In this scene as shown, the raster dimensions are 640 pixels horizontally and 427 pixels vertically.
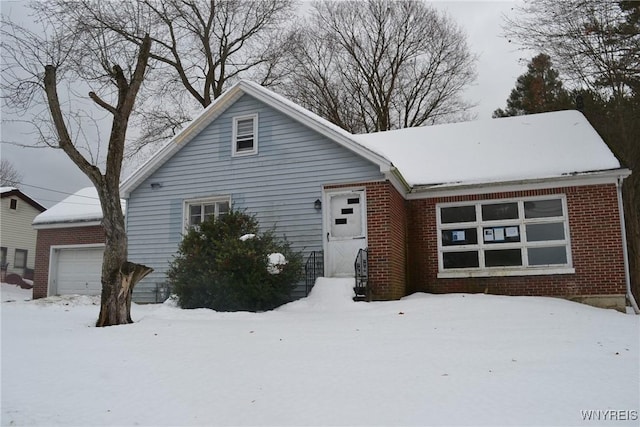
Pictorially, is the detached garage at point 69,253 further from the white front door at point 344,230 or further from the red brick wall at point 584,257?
the red brick wall at point 584,257

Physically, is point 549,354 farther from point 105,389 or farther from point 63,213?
point 63,213

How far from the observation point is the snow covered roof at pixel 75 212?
61.1 feet

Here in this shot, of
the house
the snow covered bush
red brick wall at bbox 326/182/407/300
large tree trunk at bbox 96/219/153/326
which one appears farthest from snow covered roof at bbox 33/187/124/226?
red brick wall at bbox 326/182/407/300

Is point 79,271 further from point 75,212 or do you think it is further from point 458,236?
point 458,236

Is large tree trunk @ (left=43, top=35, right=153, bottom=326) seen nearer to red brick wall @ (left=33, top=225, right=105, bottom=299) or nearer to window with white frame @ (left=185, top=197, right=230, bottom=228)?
window with white frame @ (left=185, top=197, right=230, bottom=228)

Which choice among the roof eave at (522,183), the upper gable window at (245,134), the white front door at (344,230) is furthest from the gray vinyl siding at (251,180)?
the roof eave at (522,183)

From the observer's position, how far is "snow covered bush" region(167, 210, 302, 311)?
1030cm

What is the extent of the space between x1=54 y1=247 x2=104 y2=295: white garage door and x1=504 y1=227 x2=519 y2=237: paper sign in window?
1360 cm

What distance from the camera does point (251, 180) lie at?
1334 cm

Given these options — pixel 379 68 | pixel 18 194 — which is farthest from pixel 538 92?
pixel 18 194

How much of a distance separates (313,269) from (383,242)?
5.93ft

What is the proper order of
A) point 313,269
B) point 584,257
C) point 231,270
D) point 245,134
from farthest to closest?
point 245,134
point 313,269
point 584,257
point 231,270

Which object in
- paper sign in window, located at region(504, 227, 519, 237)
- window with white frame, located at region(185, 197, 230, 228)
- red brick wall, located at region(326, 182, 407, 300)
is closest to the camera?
red brick wall, located at region(326, 182, 407, 300)

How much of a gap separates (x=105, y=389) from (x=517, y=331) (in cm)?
560
